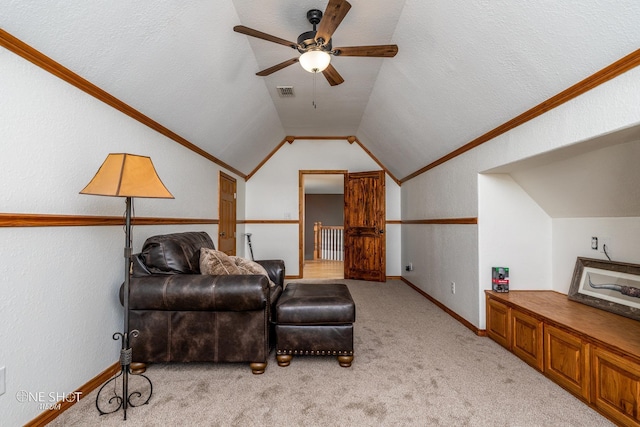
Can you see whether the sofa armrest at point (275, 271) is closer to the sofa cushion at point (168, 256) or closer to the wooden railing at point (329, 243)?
the sofa cushion at point (168, 256)

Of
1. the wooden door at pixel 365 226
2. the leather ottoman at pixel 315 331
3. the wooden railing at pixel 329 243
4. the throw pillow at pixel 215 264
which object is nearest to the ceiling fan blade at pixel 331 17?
the throw pillow at pixel 215 264

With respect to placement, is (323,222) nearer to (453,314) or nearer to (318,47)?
(453,314)

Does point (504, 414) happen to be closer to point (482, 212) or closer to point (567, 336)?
point (567, 336)

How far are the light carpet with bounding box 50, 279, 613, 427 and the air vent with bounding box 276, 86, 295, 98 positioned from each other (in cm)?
315

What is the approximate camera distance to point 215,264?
2539 mm

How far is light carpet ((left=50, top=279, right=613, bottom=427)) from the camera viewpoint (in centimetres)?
177

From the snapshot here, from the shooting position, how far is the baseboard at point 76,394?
1.69 metres

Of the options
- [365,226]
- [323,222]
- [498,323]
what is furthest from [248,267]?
[323,222]

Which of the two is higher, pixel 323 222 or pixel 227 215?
pixel 227 215

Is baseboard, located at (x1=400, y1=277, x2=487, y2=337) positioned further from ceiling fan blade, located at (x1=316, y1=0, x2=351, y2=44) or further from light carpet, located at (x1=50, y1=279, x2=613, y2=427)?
ceiling fan blade, located at (x1=316, y1=0, x2=351, y2=44)

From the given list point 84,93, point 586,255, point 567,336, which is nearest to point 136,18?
point 84,93

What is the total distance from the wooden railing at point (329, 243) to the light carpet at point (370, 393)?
619 centimetres

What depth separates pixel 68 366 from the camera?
1.91 m

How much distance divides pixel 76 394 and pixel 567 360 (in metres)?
3.19
